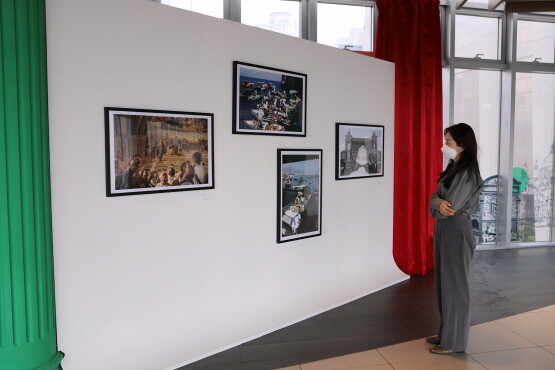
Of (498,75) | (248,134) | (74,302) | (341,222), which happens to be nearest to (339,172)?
(341,222)

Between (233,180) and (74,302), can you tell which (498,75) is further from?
(74,302)

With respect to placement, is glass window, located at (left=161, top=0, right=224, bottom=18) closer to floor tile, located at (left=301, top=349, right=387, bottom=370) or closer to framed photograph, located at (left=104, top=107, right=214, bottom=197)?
framed photograph, located at (left=104, top=107, right=214, bottom=197)

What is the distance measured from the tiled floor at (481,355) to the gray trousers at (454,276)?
168 millimetres

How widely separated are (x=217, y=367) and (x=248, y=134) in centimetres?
172

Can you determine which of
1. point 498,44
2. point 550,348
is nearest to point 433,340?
point 550,348

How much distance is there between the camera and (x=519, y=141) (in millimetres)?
6996

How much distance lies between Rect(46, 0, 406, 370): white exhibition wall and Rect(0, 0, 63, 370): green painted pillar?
1.07 ft

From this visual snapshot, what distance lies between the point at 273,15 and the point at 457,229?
3427mm

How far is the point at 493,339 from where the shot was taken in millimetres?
3770

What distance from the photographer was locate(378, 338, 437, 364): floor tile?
344cm

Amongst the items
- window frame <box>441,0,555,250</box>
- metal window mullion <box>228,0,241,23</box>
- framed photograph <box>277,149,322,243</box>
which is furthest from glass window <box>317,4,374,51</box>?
framed photograph <box>277,149,322,243</box>

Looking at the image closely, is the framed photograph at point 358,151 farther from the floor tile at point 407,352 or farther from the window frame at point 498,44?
the window frame at point 498,44

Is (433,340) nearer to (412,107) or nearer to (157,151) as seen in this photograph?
(157,151)

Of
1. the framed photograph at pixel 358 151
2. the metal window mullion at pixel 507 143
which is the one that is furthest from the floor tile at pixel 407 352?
the metal window mullion at pixel 507 143
